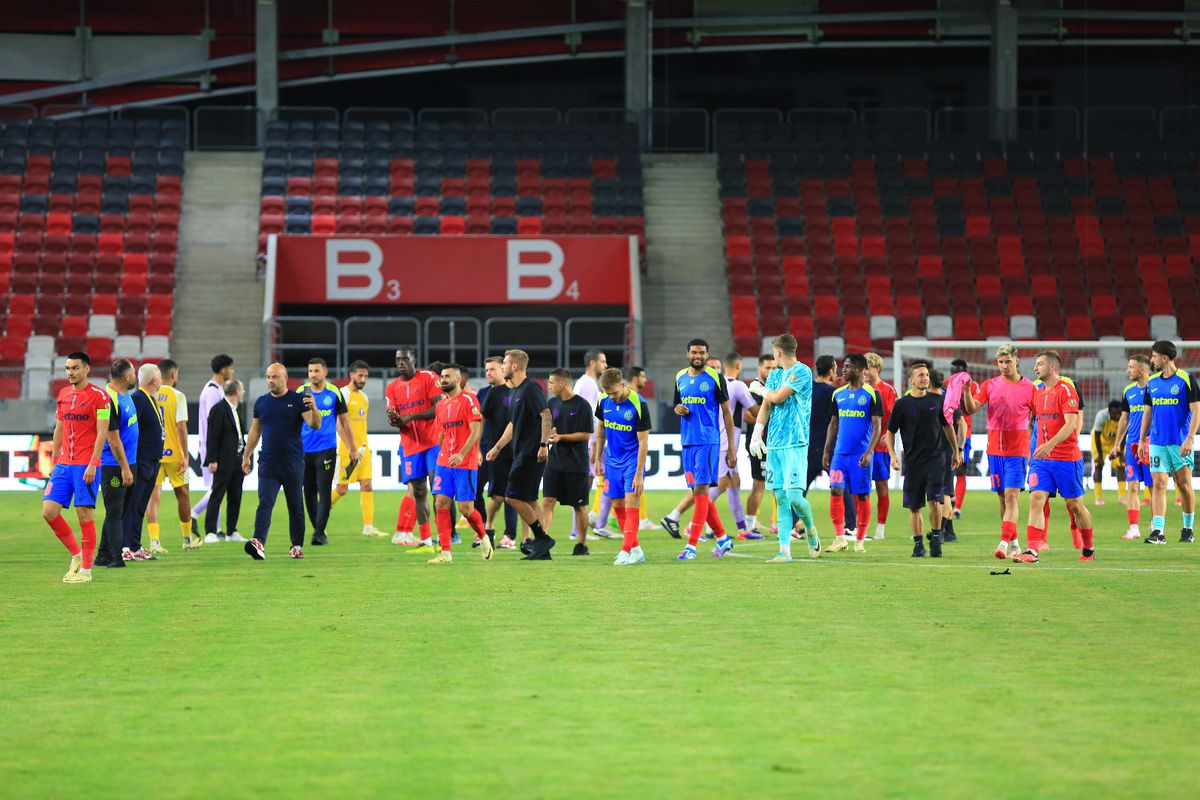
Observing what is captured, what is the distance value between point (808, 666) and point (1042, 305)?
28.8 m

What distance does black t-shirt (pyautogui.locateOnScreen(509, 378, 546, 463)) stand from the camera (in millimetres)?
14984

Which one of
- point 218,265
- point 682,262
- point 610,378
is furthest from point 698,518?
point 218,265

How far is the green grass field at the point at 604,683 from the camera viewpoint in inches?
239

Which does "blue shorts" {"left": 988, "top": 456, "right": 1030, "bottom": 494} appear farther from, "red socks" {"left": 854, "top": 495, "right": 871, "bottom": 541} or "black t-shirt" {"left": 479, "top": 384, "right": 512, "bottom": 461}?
"black t-shirt" {"left": 479, "top": 384, "right": 512, "bottom": 461}

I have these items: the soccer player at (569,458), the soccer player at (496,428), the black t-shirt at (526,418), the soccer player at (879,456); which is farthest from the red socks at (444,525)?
the soccer player at (879,456)

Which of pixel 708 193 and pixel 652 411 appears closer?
pixel 652 411

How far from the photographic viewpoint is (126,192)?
127 ft

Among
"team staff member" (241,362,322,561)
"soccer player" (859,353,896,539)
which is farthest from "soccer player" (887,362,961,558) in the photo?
"team staff member" (241,362,322,561)

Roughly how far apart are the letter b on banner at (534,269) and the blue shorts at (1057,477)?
64.7ft

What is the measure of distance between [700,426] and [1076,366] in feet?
47.6

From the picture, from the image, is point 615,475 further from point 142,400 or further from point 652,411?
point 652,411

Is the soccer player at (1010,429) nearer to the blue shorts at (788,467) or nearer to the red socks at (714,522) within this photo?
the blue shorts at (788,467)

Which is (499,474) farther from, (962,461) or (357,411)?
(962,461)

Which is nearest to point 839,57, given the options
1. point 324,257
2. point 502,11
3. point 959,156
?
point 959,156
